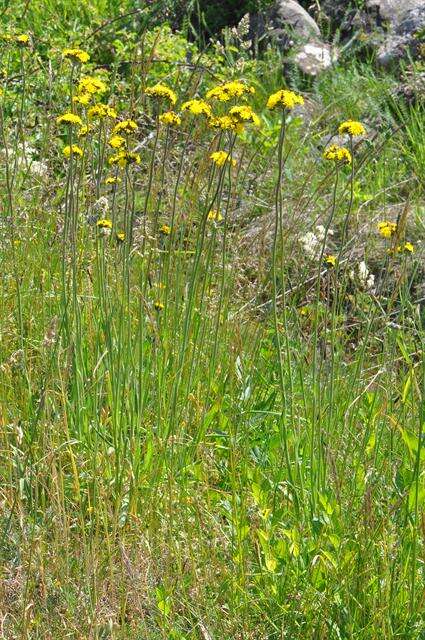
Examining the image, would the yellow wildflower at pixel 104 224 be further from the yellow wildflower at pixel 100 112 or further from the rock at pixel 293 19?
the rock at pixel 293 19

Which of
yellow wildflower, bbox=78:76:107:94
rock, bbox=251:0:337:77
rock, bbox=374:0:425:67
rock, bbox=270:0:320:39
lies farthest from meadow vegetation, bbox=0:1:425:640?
rock, bbox=270:0:320:39

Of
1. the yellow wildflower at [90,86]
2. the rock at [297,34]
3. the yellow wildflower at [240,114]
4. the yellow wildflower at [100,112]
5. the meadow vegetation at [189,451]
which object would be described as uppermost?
the yellow wildflower at [240,114]

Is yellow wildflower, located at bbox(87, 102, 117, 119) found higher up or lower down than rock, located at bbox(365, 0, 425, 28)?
higher up

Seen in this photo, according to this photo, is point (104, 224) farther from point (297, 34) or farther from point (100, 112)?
point (297, 34)

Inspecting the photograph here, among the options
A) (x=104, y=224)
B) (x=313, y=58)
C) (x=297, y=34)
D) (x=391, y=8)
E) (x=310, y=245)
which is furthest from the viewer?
(x=391, y=8)

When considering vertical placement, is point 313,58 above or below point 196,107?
below

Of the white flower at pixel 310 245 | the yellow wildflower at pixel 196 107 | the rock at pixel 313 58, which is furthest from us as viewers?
the rock at pixel 313 58

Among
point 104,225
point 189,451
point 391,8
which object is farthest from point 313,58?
point 189,451

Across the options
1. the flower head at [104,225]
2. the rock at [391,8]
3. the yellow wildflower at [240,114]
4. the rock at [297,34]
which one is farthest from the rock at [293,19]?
the yellow wildflower at [240,114]

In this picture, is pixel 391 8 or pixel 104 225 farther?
pixel 391 8

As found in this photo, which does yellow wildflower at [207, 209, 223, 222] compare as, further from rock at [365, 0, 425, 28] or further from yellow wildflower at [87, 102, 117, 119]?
rock at [365, 0, 425, 28]

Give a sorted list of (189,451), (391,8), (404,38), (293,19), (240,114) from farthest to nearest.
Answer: (293,19)
(391,8)
(404,38)
(189,451)
(240,114)

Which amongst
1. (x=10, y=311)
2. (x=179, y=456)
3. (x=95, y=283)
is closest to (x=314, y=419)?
(x=179, y=456)

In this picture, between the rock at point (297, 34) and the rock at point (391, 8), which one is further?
the rock at point (391, 8)
